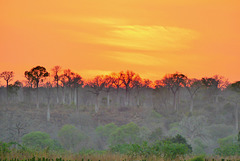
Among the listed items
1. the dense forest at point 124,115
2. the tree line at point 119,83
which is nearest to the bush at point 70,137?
the dense forest at point 124,115

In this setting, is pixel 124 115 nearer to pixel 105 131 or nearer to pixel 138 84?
pixel 138 84

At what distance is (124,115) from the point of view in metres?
95.2

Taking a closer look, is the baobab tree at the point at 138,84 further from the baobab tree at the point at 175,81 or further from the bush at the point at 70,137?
the bush at the point at 70,137

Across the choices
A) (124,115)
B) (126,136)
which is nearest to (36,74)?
(124,115)

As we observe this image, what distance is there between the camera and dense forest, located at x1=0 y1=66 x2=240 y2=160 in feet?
205

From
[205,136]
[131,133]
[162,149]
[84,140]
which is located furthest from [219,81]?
[162,149]

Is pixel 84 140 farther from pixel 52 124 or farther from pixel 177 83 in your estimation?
pixel 177 83

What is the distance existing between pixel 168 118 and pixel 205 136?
2130 centimetres

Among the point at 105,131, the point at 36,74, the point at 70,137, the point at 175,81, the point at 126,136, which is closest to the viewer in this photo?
the point at 70,137

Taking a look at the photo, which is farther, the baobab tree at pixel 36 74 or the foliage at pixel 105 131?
the baobab tree at pixel 36 74

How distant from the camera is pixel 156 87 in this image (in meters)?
107

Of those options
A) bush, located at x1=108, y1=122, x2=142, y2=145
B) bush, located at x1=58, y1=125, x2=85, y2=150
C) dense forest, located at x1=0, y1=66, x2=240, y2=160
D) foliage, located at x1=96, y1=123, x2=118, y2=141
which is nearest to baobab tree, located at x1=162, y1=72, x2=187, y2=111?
dense forest, located at x1=0, y1=66, x2=240, y2=160

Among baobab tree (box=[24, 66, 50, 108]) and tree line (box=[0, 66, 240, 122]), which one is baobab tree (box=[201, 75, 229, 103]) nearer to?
tree line (box=[0, 66, 240, 122])

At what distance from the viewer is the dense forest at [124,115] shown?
6238 centimetres
